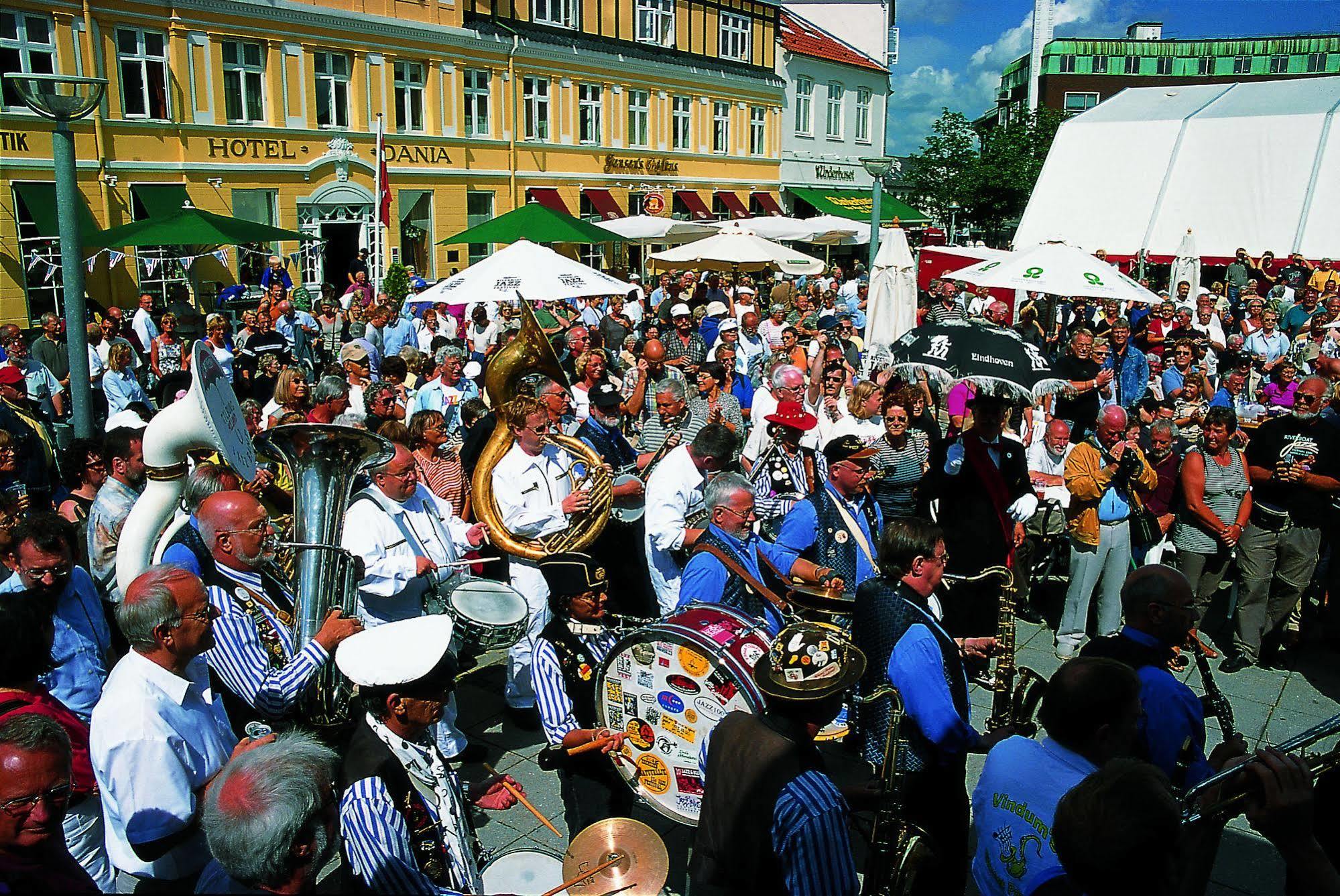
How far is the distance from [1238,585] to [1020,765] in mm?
4938

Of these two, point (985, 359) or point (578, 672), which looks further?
point (985, 359)

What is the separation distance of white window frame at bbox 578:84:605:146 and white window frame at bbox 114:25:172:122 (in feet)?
40.9

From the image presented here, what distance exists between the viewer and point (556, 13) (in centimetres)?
Answer: 2973

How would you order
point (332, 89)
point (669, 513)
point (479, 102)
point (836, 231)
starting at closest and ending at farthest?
1. point (669, 513)
2. point (332, 89)
3. point (836, 231)
4. point (479, 102)

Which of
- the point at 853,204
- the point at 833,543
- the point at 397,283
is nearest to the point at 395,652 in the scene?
the point at 833,543

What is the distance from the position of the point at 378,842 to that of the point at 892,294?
11.0 metres

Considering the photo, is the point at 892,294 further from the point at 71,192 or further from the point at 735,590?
the point at 71,192

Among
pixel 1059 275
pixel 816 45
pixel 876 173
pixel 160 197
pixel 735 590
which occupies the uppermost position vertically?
pixel 816 45

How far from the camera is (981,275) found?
1041cm

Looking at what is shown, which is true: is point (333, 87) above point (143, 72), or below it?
above

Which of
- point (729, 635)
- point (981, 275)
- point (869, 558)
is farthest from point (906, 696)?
point (981, 275)

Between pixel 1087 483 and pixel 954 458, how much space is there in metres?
1.26

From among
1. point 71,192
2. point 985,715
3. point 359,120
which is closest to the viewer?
point 985,715

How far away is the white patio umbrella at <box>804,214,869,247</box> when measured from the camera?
25.0m
